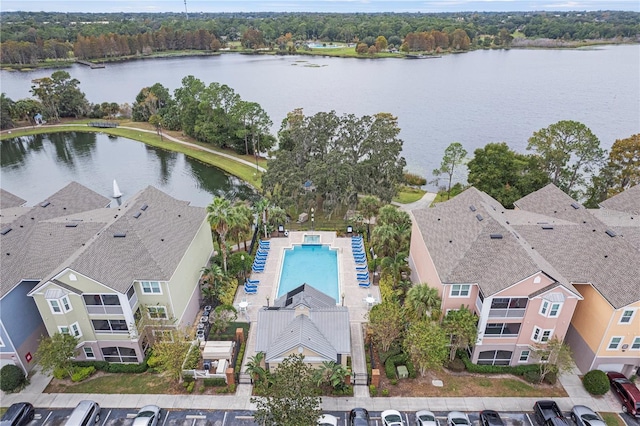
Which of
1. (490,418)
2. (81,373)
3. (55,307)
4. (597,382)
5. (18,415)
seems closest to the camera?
(490,418)

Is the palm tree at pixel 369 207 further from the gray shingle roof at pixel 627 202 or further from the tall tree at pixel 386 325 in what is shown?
the gray shingle roof at pixel 627 202

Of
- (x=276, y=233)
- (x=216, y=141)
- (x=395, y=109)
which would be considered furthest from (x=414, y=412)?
(x=395, y=109)

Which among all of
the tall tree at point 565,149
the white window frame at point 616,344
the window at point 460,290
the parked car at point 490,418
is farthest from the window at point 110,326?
the tall tree at point 565,149

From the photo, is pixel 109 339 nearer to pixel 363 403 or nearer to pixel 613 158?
pixel 363 403

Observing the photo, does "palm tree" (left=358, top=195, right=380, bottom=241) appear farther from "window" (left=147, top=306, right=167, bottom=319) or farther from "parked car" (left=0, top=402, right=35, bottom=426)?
"parked car" (left=0, top=402, right=35, bottom=426)

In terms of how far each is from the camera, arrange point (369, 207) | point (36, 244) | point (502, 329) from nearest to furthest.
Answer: point (502, 329)
point (36, 244)
point (369, 207)

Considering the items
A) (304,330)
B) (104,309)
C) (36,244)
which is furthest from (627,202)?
(36,244)

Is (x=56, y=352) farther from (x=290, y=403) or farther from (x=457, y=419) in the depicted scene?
(x=457, y=419)
